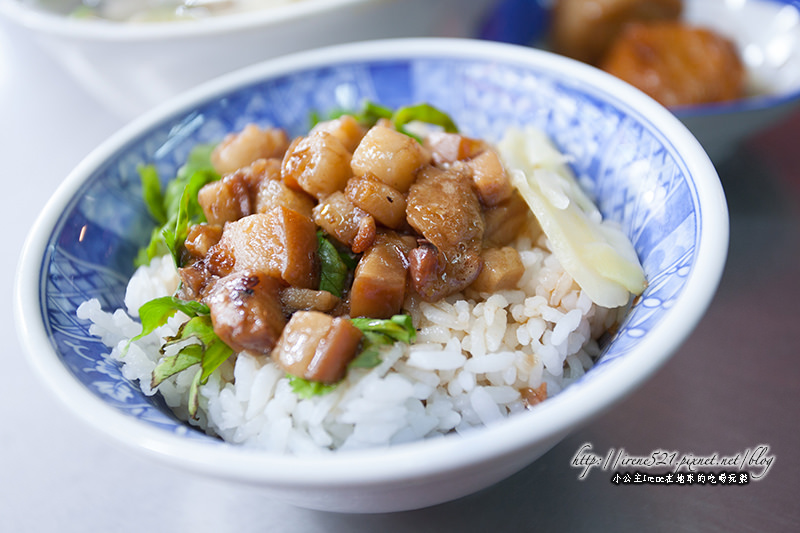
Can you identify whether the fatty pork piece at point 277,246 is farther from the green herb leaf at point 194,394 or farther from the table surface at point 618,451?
the table surface at point 618,451

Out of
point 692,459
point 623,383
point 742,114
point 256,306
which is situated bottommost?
point 692,459

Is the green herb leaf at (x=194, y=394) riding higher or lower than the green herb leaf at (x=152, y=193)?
lower

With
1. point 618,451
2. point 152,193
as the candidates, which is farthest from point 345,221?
point 618,451

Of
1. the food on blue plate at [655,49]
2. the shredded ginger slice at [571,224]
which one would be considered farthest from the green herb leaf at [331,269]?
the food on blue plate at [655,49]

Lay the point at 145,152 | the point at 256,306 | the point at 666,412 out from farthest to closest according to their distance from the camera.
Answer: the point at 145,152
the point at 666,412
the point at 256,306

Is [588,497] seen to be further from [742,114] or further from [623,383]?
[742,114]

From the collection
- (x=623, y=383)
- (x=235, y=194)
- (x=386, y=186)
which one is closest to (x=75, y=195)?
(x=235, y=194)

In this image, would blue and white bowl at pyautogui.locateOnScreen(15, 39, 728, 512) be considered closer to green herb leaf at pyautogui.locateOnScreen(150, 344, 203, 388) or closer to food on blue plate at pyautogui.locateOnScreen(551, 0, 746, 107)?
green herb leaf at pyautogui.locateOnScreen(150, 344, 203, 388)

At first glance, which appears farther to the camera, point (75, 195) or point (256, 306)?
point (75, 195)
